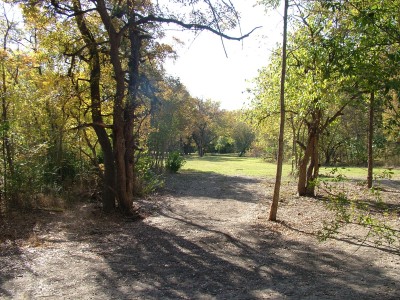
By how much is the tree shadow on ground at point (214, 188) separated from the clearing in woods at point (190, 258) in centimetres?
370

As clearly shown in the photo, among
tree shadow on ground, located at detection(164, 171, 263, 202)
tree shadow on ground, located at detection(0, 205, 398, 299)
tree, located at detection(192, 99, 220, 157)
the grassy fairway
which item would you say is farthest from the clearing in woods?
tree, located at detection(192, 99, 220, 157)

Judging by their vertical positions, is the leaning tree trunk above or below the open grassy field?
above

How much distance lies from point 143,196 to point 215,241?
723 centimetres

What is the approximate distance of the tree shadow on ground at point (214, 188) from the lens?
606 inches

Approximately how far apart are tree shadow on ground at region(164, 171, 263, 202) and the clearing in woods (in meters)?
3.70

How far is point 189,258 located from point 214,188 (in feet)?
37.0

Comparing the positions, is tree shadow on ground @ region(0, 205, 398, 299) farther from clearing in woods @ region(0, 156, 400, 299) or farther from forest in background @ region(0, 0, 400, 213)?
forest in background @ region(0, 0, 400, 213)

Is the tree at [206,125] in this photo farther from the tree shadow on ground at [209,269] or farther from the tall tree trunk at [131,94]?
the tree shadow on ground at [209,269]

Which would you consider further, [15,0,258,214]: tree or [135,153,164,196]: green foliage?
[135,153,164,196]: green foliage

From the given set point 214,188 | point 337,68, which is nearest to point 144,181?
point 214,188

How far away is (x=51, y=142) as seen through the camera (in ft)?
41.0

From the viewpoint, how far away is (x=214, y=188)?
17734mm

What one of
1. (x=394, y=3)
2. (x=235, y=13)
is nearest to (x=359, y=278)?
(x=394, y=3)

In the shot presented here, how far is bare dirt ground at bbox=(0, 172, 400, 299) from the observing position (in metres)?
4.84
